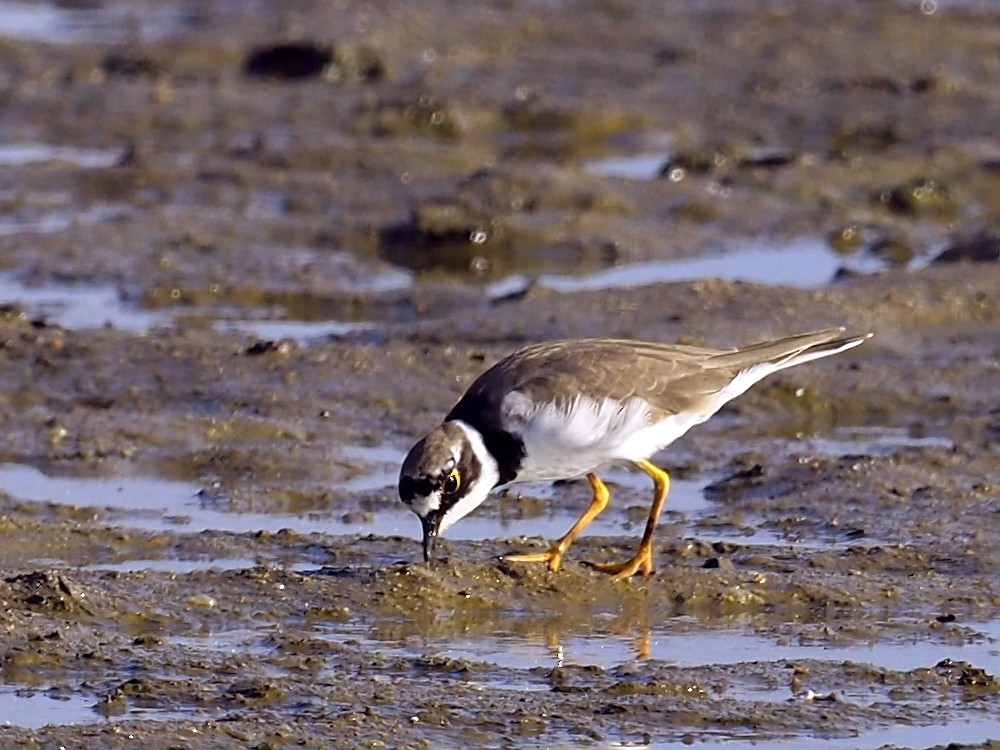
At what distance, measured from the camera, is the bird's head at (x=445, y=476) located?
7203 millimetres

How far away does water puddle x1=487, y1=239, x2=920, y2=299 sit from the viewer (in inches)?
512

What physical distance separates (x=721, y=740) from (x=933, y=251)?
842 cm

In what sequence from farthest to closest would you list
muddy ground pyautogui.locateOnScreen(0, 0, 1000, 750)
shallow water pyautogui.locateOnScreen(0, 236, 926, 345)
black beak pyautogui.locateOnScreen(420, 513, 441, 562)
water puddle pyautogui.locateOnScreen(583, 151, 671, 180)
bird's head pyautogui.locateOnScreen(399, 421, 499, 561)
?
1. water puddle pyautogui.locateOnScreen(583, 151, 671, 180)
2. shallow water pyautogui.locateOnScreen(0, 236, 926, 345)
3. black beak pyautogui.locateOnScreen(420, 513, 441, 562)
4. bird's head pyautogui.locateOnScreen(399, 421, 499, 561)
5. muddy ground pyautogui.locateOnScreen(0, 0, 1000, 750)

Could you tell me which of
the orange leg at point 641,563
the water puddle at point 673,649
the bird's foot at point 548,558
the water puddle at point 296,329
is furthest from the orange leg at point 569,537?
the water puddle at point 296,329

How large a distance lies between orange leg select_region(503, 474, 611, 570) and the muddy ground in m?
0.08

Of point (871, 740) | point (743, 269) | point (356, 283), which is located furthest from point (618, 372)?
point (743, 269)

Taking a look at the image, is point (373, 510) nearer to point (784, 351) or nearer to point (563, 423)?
point (563, 423)

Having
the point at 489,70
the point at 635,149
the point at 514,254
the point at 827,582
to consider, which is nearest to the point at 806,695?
the point at 827,582

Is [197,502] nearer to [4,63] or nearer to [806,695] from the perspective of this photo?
[806,695]

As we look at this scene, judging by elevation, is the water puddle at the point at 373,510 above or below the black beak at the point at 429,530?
below

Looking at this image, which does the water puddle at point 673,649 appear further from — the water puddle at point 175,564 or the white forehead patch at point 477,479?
the water puddle at point 175,564

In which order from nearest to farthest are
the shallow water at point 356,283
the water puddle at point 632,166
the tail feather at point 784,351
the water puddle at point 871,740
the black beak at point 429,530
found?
the water puddle at point 871,740, the black beak at point 429,530, the tail feather at point 784,351, the shallow water at point 356,283, the water puddle at point 632,166

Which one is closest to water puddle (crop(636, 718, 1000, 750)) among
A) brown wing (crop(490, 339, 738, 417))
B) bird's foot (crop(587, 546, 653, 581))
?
bird's foot (crop(587, 546, 653, 581))

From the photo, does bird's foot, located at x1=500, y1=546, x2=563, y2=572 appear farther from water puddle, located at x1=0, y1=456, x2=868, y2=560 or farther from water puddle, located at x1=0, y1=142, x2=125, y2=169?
water puddle, located at x1=0, y1=142, x2=125, y2=169
